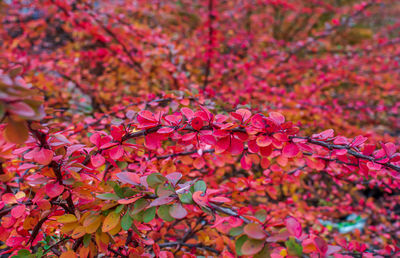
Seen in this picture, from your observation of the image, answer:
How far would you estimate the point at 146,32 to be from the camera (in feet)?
8.98

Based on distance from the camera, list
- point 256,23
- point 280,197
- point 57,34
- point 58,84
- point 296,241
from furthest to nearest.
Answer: point 256,23
point 57,34
point 58,84
point 280,197
point 296,241

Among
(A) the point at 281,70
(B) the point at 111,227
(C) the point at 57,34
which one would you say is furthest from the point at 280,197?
(C) the point at 57,34

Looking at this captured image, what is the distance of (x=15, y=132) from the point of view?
19.9 inches

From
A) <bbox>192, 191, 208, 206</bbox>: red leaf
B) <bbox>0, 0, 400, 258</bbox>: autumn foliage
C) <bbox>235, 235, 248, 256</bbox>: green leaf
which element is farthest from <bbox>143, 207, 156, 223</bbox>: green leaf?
<bbox>235, 235, 248, 256</bbox>: green leaf

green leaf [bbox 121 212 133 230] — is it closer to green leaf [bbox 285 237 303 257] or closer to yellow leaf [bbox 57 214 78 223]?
yellow leaf [bbox 57 214 78 223]

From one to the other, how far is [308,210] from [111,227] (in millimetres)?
2164

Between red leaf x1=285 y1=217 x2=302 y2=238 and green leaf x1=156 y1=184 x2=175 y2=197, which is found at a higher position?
green leaf x1=156 y1=184 x2=175 y2=197

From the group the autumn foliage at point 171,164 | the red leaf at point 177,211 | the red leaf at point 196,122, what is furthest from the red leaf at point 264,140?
the red leaf at point 177,211

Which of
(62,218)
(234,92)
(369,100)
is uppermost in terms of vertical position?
(62,218)

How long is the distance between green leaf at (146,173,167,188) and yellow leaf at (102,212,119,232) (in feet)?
0.42

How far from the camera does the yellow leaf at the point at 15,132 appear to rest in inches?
19.7

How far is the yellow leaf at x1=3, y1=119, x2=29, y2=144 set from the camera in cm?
50

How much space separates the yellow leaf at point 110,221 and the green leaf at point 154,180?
0.13m

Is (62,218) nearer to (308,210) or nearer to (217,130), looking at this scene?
(217,130)
